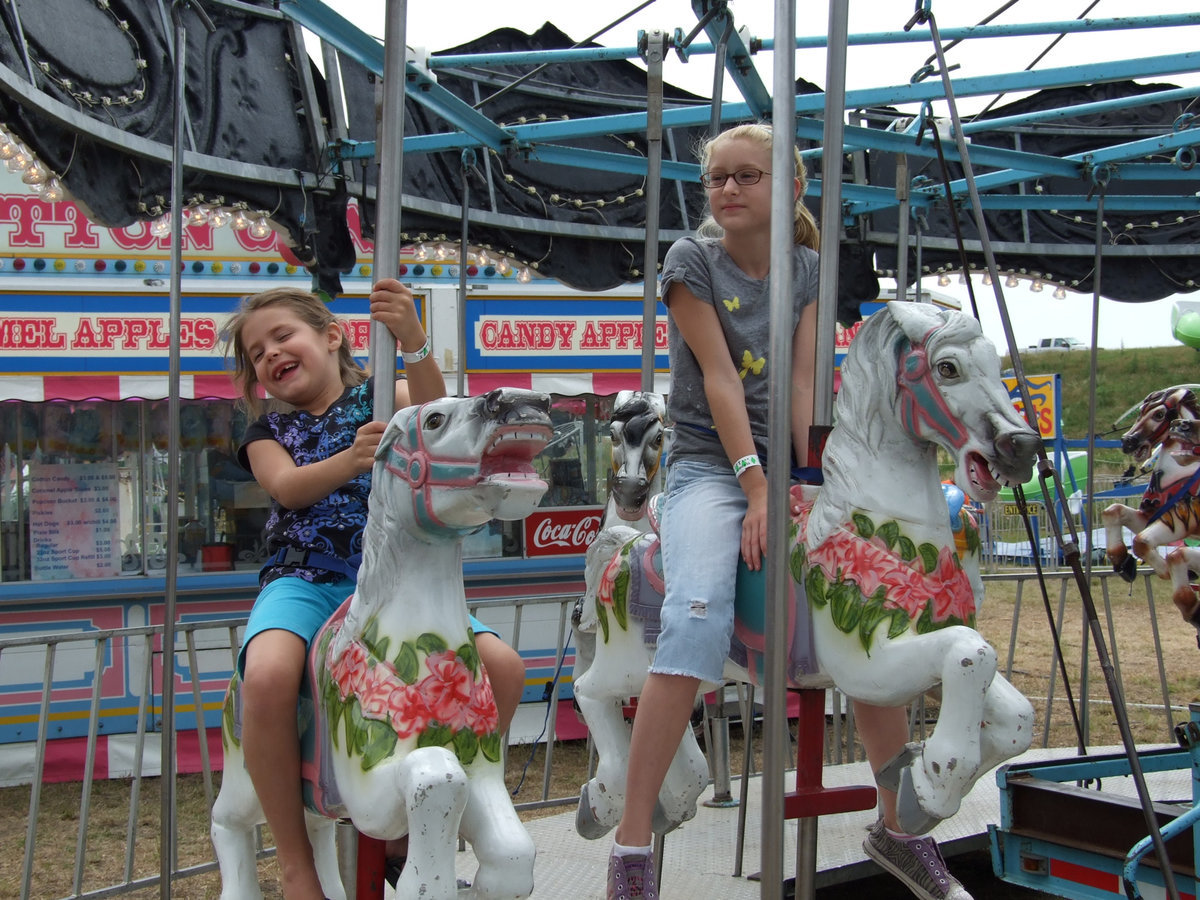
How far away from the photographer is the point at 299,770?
2.00 metres

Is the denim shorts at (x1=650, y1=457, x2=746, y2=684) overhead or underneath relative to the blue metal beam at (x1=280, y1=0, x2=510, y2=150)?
underneath

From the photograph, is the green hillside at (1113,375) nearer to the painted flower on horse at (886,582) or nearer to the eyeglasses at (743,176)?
the eyeglasses at (743,176)

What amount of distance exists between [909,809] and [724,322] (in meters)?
1.08

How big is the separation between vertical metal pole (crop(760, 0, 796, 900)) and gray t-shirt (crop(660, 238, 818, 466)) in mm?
622

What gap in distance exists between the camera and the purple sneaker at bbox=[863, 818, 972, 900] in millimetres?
2322

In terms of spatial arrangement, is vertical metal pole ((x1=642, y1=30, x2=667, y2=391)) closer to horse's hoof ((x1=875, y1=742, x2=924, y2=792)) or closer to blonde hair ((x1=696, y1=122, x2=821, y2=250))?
blonde hair ((x1=696, y1=122, x2=821, y2=250))

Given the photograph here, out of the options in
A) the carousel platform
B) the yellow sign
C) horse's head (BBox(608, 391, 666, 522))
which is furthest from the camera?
the yellow sign

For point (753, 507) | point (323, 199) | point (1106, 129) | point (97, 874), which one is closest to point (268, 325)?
point (753, 507)

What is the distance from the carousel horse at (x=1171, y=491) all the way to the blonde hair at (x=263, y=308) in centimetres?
396

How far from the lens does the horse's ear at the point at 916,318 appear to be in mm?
2072

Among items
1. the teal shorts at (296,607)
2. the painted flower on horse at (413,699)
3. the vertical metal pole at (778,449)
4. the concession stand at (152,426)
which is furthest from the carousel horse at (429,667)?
the concession stand at (152,426)

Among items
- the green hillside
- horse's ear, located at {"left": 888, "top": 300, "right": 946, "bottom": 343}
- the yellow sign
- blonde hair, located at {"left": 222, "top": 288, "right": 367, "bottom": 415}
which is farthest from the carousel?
the green hillside

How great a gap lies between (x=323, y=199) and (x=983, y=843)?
3471mm

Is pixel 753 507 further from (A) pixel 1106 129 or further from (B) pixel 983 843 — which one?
(A) pixel 1106 129
